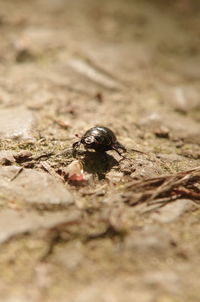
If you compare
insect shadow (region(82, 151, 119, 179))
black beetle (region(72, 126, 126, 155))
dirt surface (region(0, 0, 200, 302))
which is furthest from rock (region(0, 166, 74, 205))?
black beetle (region(72, 126, 126, 155))

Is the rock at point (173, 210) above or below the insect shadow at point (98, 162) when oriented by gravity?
above

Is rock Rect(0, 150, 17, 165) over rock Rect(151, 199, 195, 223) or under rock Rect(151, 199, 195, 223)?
under

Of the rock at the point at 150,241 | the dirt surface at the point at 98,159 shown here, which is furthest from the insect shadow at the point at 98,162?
the rock at the point at 150,241

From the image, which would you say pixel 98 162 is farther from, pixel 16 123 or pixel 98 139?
pixel 16 123

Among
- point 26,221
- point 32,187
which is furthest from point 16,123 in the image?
point 26,221

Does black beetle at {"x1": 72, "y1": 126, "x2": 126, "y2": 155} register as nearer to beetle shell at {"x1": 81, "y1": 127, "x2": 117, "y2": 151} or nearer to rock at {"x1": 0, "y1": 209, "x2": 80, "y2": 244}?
beetle shell at {"x1": 81, "y1": 127, "x2": 117, "y2": 151}

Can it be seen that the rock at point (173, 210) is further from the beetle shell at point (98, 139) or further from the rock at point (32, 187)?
the beetle shell at point (98, 139)

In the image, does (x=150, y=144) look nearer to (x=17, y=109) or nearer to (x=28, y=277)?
(x=17, y=109)

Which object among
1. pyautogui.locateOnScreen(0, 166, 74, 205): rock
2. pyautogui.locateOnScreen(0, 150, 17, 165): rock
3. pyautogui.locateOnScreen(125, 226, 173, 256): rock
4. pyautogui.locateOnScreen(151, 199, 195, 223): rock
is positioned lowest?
pyautogui.locateOnScreen(0, 150, 17, 165): rock
